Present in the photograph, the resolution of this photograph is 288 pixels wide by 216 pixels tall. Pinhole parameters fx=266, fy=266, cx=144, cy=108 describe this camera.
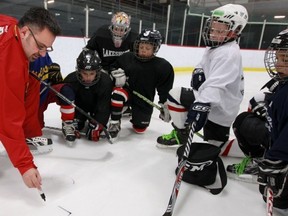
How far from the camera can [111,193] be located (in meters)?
1.24

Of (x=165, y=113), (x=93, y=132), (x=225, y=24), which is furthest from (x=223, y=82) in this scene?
(x=93, y=132)

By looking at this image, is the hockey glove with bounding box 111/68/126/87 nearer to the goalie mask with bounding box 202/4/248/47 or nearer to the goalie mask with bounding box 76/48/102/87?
the goalie mask with bounding box 76/48/102/87

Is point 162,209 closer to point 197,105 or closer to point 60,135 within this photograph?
point 197,105

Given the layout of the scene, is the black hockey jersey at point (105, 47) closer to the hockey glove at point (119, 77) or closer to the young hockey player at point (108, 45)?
the young hockey player at point (108, 45)

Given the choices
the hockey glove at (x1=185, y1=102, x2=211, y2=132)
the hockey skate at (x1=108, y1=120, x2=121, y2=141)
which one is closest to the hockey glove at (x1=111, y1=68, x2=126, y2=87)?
the hockey skate at (x1=108, y1=120, x2=121, y2=141)

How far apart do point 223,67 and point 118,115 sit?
0.82 m

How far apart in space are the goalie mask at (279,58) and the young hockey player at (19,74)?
33.9 inches

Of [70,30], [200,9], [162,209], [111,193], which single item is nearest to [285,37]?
[162,209]

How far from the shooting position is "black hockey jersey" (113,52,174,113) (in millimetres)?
2045

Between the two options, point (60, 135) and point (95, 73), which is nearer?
point (95, 73)

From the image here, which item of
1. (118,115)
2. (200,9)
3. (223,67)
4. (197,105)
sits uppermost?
(200,9)

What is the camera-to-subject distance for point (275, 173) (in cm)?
103

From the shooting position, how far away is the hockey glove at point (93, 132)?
1768 millimetres

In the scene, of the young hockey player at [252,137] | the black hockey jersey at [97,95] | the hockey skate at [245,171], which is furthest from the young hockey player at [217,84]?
the black hockey jersey at [97,95]
